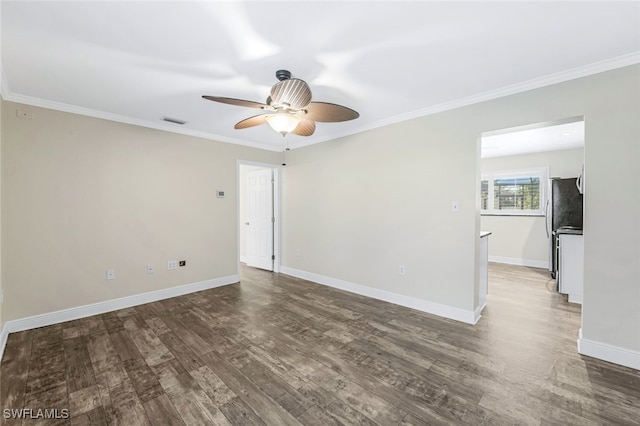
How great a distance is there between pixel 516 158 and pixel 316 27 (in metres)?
6.17

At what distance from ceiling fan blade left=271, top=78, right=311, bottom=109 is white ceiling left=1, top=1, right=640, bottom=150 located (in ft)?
0.87

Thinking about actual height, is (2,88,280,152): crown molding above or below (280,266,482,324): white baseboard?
above

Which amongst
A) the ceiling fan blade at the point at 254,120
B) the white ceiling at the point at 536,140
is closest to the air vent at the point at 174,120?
the ceiling fan blade at the point at 254,120

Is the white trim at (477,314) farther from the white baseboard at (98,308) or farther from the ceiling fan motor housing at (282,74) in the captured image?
the white baseboard at (98,308)

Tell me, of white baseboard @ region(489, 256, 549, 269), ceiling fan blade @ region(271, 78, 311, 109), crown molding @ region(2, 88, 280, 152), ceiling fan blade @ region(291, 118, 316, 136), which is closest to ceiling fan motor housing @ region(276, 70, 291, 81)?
ceiling fan blade @ region(271, 78, 311, 109)

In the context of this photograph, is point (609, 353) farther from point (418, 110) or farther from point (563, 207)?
point (563, 207)

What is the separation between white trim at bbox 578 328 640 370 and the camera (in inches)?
86.2

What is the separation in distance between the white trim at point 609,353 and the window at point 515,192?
405 centimetres

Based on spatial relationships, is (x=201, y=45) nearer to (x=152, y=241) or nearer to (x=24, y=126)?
(x=24, y=126)

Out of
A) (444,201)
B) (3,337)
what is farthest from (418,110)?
(3,337)

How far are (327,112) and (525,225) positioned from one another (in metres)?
5.79

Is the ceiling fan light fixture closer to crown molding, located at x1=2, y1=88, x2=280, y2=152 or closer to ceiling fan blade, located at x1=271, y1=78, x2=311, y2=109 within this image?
ceiling fan blade, located at x1=271, y1=78, x2=311, y2=109

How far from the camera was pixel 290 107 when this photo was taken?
2207mm

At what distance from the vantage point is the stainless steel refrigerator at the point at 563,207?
4547 millimetres
